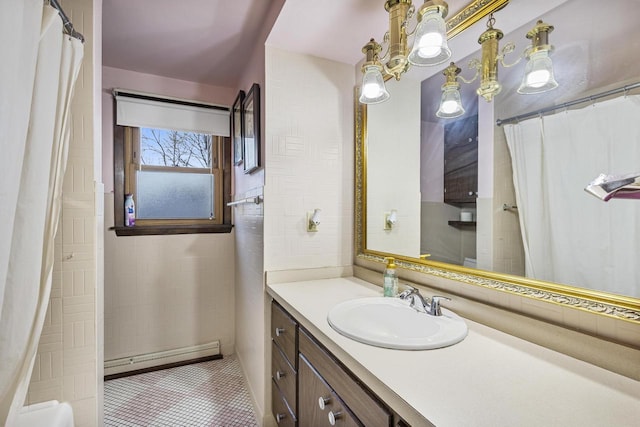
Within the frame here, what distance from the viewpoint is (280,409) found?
1419mm

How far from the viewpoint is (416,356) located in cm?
76

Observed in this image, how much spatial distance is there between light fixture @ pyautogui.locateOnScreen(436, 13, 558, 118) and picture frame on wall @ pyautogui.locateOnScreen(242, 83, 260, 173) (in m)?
0.94

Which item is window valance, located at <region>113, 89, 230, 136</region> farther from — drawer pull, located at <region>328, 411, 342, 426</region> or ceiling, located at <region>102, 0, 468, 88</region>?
drawer pull, located at <region>328, 411, 342, 426</region>

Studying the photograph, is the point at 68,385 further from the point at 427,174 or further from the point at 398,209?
the point at 427,174

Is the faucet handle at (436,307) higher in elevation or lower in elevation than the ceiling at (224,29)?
lower

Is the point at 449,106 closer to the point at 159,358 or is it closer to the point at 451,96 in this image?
the point at 451,96

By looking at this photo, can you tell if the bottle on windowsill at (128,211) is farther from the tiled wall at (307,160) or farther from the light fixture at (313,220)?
the light fixture at (313,220)

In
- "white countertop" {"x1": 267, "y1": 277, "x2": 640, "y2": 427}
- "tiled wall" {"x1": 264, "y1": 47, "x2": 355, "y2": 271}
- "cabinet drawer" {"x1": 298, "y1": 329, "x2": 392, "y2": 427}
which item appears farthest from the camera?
"tiled wall" {"x1": 264, "y1": 47, "x2": 355, "y2": 271}

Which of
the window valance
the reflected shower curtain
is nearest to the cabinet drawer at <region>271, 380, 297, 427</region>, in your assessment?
the reflected shower curtain

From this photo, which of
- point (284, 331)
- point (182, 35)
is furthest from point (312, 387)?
point (182, 35)

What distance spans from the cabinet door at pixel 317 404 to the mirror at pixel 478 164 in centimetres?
59

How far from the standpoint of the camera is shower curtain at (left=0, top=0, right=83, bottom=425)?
62 cm

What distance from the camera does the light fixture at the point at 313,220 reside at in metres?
1.61

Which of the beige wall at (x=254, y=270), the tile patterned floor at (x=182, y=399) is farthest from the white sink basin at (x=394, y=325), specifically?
the tile patterned floor at (x=182, y=399)
